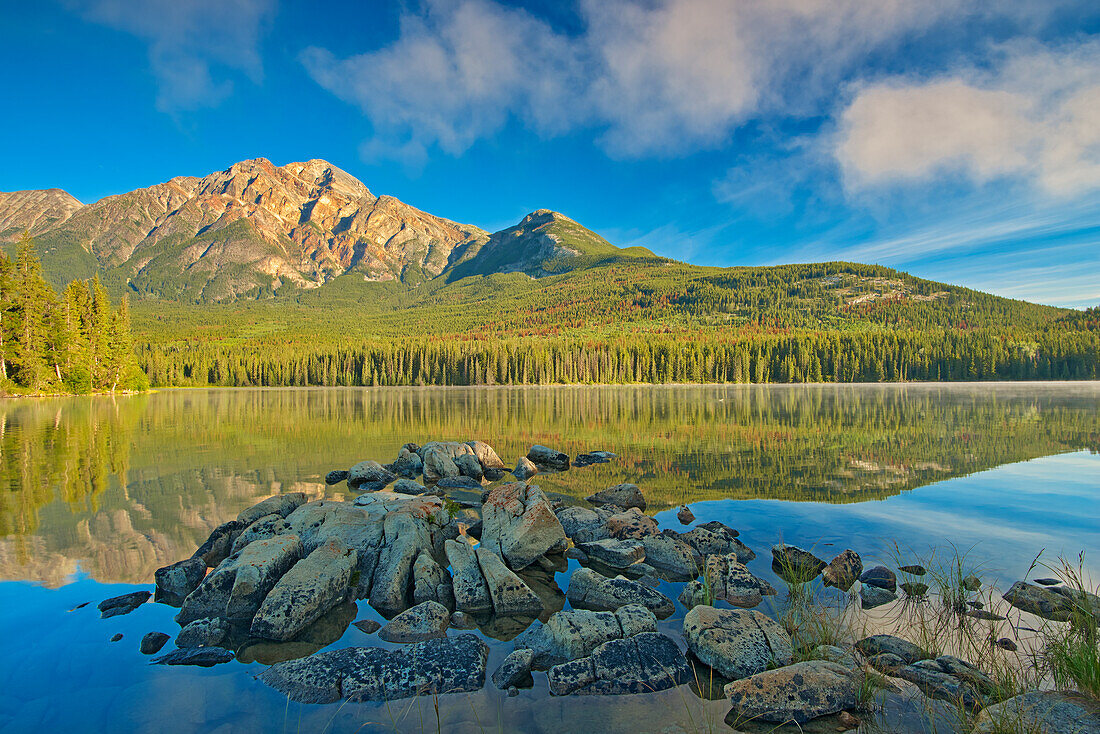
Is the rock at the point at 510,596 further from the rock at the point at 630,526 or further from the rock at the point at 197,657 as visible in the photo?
the rock at the point at 197,657

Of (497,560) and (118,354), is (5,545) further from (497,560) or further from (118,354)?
(118,354)

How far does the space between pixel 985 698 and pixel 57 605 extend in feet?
45.0

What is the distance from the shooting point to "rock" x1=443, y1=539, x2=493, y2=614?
353 inches

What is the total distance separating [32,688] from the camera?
621cm

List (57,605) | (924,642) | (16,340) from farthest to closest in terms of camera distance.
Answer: (16,340) < (57,605) < (924,642)

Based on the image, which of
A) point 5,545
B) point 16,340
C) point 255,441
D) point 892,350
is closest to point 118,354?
point 16,340

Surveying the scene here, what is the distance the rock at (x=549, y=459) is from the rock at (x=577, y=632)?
45.3 ft

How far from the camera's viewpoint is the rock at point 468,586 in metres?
8.98

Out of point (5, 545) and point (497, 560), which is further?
point (5, 545)

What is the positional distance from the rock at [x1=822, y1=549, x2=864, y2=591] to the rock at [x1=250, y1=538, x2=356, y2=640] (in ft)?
30.2

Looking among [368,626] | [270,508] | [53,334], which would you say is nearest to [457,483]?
[270,508]

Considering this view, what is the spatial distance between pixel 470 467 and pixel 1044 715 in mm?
17523

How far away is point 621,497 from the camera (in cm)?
1572

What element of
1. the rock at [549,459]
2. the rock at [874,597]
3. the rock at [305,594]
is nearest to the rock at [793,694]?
the rock at [874,597]
